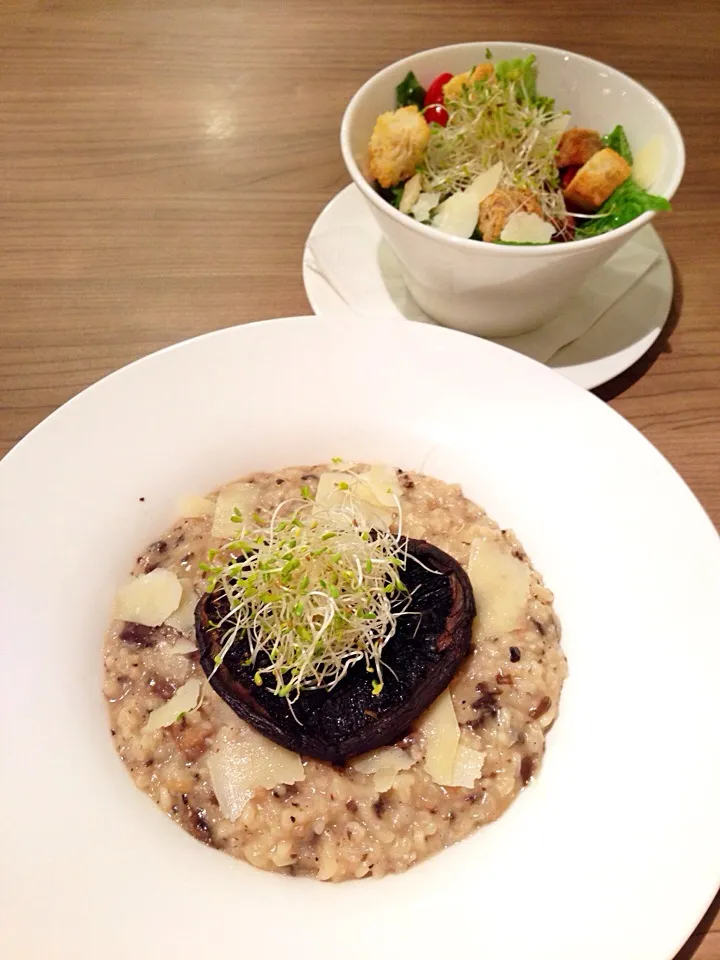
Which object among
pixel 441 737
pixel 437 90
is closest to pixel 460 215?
pixel 437 90

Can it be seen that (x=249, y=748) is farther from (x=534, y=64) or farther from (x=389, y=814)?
(x=534, y=64)

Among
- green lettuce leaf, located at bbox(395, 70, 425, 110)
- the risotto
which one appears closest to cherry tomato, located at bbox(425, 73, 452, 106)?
green lettuce leaf, located at bbox(395, 70, 425, 110)

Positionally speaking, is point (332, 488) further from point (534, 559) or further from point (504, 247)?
point (504, 247)

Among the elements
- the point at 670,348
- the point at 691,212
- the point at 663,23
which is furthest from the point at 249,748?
the point at 663,23

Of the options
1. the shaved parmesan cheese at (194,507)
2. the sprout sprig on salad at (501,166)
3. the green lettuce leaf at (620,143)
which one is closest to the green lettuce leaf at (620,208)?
the sprout sprig on salad at (501,166)

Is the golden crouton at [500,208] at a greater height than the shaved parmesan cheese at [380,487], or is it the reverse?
the golden crouton at [500,208]

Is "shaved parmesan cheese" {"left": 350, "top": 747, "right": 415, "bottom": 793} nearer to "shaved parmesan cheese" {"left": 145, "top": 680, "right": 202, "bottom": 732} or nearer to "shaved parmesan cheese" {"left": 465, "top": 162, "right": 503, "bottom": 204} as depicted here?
"shaved parmesan cheese" {"left": 145, "top": 680, "right": 202, "bottom": 732}

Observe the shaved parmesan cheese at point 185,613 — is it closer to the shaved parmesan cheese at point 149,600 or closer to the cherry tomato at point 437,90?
the shaved parmesan cheese at point 149,600
